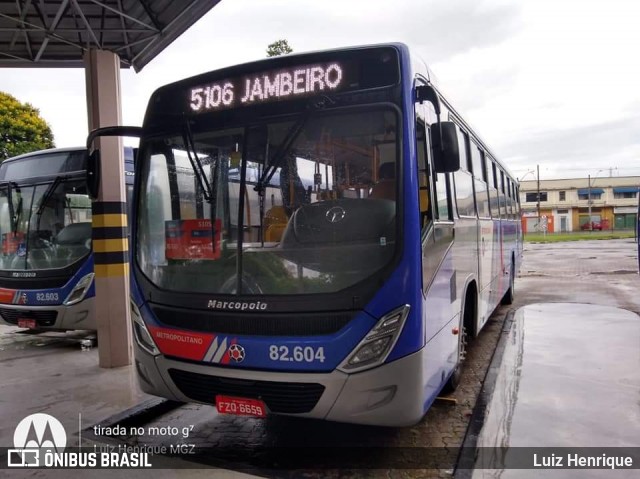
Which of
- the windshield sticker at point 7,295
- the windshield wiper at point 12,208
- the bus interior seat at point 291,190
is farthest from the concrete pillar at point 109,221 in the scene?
the bus interior seat at point 291,190

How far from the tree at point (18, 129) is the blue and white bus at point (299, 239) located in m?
23.1

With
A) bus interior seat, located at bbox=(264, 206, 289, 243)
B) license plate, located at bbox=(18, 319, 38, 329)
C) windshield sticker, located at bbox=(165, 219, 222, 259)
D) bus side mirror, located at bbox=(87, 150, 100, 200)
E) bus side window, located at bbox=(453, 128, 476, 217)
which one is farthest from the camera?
license plate, located at bbox=(18, 319, 38, 329)

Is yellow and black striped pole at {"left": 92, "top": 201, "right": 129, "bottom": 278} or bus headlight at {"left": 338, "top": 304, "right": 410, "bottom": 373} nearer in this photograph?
bus headlight at {"left": 338, "top": 304, "right": 410, "bottom": 373}

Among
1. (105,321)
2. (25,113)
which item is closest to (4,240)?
(105,321)

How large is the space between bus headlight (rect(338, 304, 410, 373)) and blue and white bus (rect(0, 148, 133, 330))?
560 cm

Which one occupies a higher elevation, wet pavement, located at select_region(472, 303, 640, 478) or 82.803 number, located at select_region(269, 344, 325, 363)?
82.803 number, located at select_region(269, 344, 325, 363)

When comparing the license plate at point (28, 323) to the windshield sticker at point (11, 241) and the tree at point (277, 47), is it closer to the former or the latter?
the windshield sticker at point (11, 241)

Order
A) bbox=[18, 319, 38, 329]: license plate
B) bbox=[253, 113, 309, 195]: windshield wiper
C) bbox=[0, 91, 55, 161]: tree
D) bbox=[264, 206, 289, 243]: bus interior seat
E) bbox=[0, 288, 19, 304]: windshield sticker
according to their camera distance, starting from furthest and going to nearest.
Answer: bbox=[0, 91, 55, 161]: tree
bbox=[0, 288, 19, 304]: windshield sticker
bbox=[18, 319, 38, 329]: license plate
bbox=[264, 206, 289, 243]: bus interior seat
bbox=[253, 113, 309, 195]: windshield wiper

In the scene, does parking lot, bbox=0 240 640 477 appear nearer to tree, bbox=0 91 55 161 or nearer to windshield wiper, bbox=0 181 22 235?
windshield wiper, bbox=0 181 22 235

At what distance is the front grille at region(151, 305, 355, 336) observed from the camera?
3.17 metres

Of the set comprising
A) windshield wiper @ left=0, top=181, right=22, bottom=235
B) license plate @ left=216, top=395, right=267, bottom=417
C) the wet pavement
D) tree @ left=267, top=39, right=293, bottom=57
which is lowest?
the wet pavement

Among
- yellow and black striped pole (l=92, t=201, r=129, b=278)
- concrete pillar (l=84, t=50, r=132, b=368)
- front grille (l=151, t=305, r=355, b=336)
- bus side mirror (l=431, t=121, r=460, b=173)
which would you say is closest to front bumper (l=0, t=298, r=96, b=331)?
Answer: concrete pillar (l=84, t=50, r=132, b=368)

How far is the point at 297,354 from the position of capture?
3.20 meters

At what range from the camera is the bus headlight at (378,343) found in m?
3.11
